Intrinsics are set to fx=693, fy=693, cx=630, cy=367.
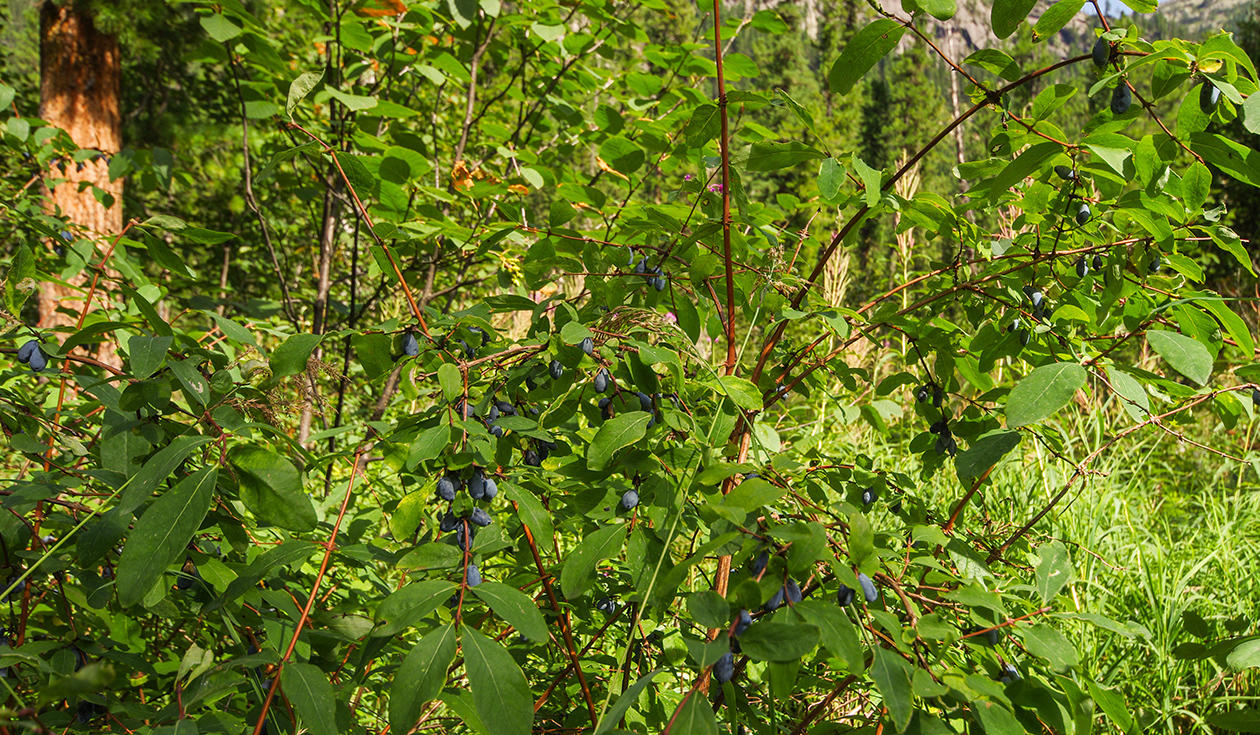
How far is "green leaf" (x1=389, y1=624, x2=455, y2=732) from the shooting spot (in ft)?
2.11

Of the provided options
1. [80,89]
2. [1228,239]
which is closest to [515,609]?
[1228,239]

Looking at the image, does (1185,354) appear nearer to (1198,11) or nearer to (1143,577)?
(1143,577)

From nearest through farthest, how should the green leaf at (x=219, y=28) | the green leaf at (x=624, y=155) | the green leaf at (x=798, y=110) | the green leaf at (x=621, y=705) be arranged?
the green leaf at (x=621, y=705)
the green leaf at (x=798, y=110)
the green leaf at (x=624, y=155)
the green leaf at (x=219, y=28)

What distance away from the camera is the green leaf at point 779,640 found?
0.59 meters

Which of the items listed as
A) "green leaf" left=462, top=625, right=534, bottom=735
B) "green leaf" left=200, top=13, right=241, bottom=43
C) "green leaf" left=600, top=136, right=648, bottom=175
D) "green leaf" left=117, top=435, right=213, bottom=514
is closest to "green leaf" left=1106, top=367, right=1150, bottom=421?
"green leaf" left=462, top=625, right=534, bottom=735

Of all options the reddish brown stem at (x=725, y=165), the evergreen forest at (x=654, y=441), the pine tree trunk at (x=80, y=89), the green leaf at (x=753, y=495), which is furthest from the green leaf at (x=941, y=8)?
the pine tree trunk at (x=80, y=89)

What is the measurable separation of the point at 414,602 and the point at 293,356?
32cm

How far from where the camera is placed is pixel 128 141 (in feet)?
23.7

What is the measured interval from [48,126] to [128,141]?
242 inches

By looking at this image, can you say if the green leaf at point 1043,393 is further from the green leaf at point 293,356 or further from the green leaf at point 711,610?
the green leaf at point 293,356

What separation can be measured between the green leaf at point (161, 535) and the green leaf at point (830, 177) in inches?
29.1

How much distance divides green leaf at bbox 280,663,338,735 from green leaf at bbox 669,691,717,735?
0.37m

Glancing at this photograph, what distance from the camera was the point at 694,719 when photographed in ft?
1.92

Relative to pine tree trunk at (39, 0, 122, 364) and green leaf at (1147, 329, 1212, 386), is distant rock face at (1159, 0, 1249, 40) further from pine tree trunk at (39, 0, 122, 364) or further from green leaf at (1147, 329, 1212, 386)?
green leaf at (1147, 329, 1212, 386)
